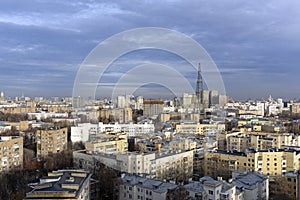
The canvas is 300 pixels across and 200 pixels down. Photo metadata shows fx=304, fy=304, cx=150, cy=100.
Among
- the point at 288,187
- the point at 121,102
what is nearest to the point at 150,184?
the point at 288,187

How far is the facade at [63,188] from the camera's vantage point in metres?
1.98

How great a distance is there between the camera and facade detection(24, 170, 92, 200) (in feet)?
6.48

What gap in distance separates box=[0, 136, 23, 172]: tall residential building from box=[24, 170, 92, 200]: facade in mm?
1700

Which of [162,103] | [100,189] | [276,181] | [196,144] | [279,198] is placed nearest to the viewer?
[100,189]

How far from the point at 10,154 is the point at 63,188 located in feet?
7.64

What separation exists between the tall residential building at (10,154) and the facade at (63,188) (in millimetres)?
1700

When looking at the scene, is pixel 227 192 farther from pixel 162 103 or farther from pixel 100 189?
pixel 162 103

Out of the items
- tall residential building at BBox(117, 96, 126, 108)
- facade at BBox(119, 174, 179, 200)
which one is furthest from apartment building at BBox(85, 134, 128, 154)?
tall residential building at BBox(117, 96, 126, 108)

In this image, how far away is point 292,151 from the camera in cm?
393

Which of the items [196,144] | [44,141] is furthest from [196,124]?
[44,141]

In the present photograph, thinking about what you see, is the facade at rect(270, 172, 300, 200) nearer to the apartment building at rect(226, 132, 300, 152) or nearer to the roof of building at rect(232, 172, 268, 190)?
the roof of building at rect(232, 172, 268, 190)

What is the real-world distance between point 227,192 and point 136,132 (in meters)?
4.94

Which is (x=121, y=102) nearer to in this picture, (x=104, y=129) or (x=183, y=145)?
(x=104, y=129)

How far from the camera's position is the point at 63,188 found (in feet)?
6.80
